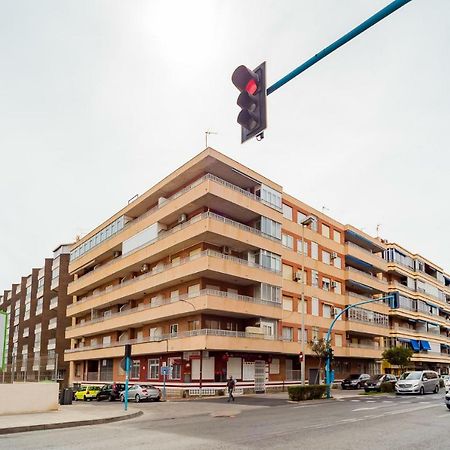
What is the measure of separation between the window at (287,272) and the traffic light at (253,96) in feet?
131

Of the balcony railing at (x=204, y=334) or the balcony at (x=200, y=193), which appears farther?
the balcony at (x=200, y=193)

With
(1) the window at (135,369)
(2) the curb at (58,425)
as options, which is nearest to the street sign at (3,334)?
(2) the curb at (58,425)

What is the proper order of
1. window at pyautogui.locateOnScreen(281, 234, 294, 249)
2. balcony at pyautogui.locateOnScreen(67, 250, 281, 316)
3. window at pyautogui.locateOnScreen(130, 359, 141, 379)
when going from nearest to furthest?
balcony at pyautogui.locateOnScreen(67, 250, 281, 316) < window at pyautogui.locateOnScreen(281, 234, 294, 249) < window at pyautogui.locateOnScreen(130, 359, 141, 379)

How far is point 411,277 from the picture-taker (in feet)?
242

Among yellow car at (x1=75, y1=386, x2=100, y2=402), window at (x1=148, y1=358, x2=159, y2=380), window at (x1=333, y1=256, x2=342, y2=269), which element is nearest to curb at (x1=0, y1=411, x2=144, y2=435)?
yellow car at (x1=75, y1=386, x2=100, y2=402)

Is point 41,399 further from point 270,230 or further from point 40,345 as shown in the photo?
point 40,345

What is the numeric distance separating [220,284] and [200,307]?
424 cm

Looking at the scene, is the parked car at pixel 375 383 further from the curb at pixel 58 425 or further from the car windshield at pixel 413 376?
the curb at pixel 58 425

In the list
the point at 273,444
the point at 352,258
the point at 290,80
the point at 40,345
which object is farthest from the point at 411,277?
the point at 290,80

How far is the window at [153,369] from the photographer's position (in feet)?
144

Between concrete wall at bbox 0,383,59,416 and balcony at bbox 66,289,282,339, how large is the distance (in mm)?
15010

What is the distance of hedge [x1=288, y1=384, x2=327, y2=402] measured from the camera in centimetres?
3173

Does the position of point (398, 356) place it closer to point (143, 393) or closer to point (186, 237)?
point (186, 237)

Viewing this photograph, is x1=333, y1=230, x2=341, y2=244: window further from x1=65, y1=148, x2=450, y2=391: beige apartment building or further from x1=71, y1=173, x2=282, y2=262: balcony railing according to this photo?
x1=71, y1=173, x2=282, y2=262: balcony railing
